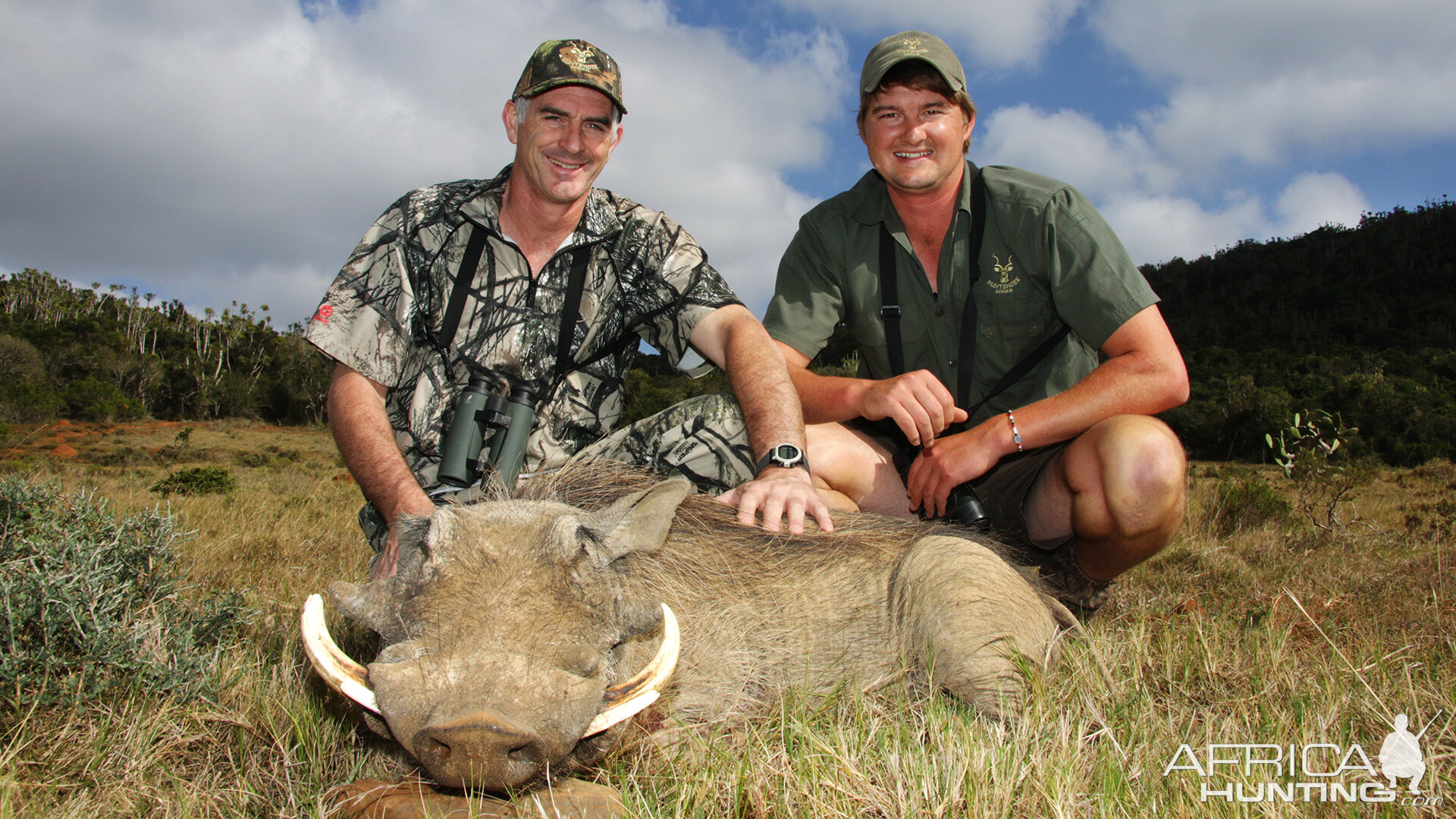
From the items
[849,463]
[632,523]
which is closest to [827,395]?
[849,463]

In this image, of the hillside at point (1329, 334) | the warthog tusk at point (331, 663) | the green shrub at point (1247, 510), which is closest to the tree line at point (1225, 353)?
the hillside at point (1329, 334)

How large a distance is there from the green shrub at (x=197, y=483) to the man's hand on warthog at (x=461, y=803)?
10.2 metres

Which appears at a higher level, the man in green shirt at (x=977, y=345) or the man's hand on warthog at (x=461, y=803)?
the man in green shirt at (x=977, y=345)

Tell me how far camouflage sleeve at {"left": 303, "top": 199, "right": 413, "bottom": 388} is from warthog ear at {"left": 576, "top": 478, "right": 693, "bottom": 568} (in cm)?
154

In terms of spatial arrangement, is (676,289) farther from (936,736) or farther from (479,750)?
(479,750)

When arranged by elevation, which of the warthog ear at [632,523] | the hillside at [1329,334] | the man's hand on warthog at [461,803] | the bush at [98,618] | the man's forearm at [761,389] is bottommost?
the man's hand on warthog at [461,803]

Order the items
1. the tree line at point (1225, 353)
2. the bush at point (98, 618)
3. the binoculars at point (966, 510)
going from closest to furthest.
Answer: the bush at point (98, 618) → the binoculars at point (966, 510) → the tree line at point (1225, 353)

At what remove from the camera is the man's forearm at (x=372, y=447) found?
9.33 feet

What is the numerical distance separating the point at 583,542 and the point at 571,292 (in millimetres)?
2019

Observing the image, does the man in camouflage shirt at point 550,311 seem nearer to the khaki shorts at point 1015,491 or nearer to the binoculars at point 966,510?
the binoculars at point 966,510

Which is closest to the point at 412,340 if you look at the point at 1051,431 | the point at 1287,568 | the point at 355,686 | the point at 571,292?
the point at 571,292

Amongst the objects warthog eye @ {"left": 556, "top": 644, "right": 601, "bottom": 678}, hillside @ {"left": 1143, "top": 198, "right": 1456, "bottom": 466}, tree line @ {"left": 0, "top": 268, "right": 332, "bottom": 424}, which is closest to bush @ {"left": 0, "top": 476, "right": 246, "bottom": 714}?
warthog eye @ {"left": 556, "top": 644, "right": 601, "bottom": 678}

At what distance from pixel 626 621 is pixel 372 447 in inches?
63.6

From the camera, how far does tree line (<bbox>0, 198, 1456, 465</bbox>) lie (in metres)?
29.0
